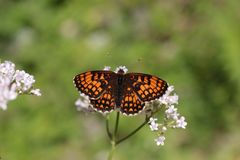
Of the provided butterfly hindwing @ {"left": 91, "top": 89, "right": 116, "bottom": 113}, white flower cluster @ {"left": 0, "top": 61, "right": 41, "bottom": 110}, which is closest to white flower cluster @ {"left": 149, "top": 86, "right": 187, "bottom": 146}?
butterfly hindwing @ {"left": 91, "top": 89, "right": 116, "bottom": 113}

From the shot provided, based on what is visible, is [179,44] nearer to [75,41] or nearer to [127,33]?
[127,33]

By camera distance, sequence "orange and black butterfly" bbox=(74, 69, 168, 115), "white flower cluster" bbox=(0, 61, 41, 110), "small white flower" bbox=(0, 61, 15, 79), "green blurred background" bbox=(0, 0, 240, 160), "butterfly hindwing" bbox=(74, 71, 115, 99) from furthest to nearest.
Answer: "green blurred background" bbox=(0, 0, 240, 160) → "butterfly hindwing" bbox=(74, 71, 115, 99) → "orange and black butterfly" bbox=(74, 69, 168, 115) → "small white flower" bbox=(0, 61, 15, 79) → "white flower cluster" bbox=(0, 61, 41, 110)

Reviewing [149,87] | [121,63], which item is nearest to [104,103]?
[149,87]

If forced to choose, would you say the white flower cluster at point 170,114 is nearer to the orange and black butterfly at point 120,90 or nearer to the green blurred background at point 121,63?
the orange and black butterfly at point 120,90

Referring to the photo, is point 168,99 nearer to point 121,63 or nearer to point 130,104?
point 130,104

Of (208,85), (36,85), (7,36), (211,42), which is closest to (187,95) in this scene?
(208,85)

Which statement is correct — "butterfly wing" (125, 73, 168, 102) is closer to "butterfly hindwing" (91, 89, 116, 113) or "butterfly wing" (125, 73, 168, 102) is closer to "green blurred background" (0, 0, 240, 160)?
"butterfly hindwing" (91, 89, 116, 113)

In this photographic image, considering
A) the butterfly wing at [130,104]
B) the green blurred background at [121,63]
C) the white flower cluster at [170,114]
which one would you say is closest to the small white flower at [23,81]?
the butterfly wing at [130,104]
